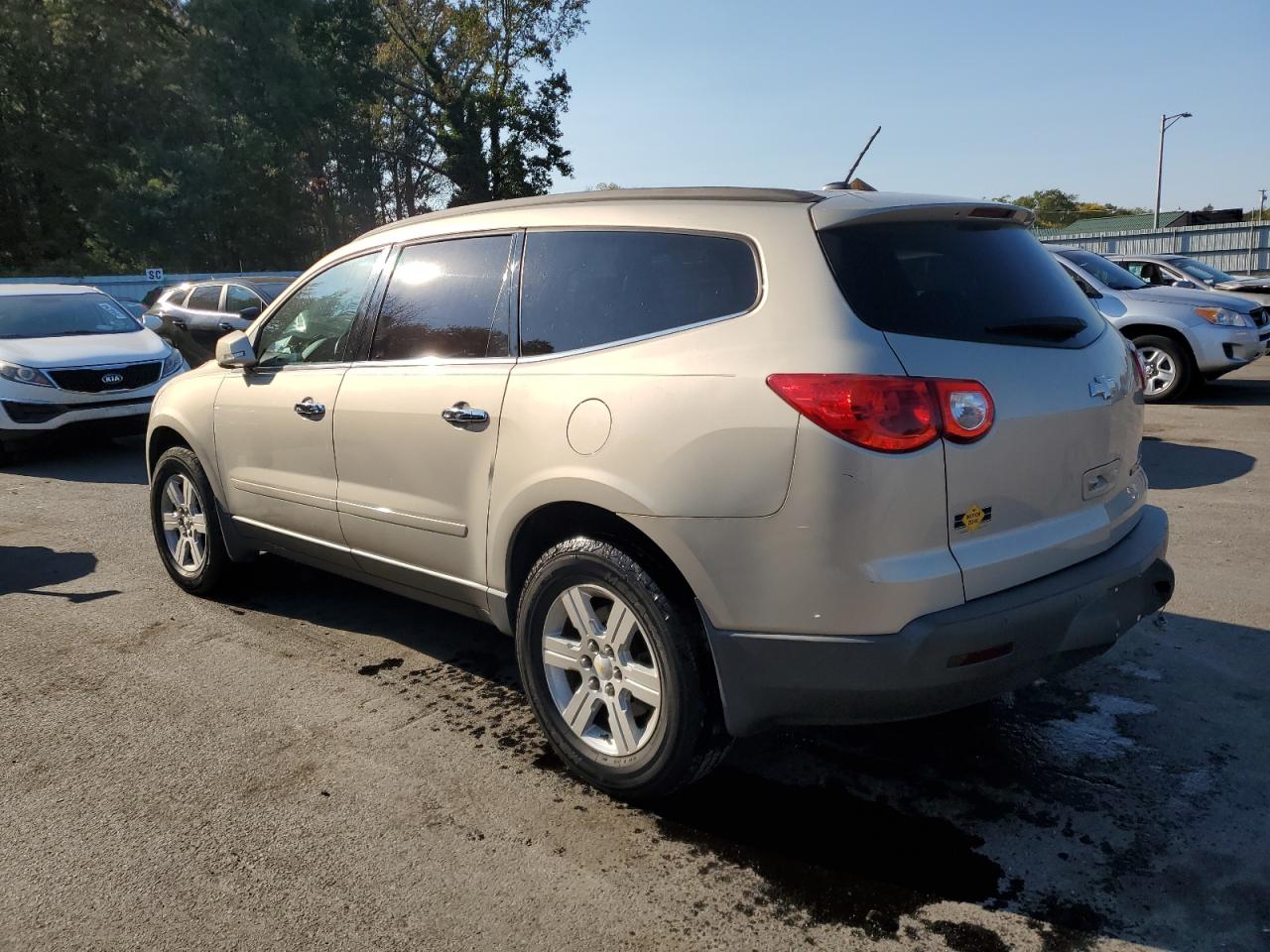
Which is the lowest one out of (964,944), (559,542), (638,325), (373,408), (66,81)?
(964,944)

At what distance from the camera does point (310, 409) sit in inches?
168

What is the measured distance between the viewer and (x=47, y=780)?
3.38 meters

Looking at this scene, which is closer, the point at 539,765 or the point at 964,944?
the point at 964,944

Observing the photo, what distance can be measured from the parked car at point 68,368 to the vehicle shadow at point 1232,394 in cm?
1082

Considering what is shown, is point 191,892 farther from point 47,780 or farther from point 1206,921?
point 1206,921

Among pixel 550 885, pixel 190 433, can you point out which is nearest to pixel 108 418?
pixel 190 433

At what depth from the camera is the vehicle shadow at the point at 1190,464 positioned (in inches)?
284

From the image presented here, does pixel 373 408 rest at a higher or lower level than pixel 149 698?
higher

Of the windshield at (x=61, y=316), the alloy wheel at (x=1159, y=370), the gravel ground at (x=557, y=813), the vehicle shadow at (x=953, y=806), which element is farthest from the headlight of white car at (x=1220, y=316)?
the windshield at (x=61, y=316)

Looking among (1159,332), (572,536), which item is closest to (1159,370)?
(1159,332)

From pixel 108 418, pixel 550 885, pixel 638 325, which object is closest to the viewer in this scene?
pixel 550 885

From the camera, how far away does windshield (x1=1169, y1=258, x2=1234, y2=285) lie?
14.7 metres

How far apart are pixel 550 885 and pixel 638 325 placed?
63.5 inches

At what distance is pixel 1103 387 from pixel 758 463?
119 cm
